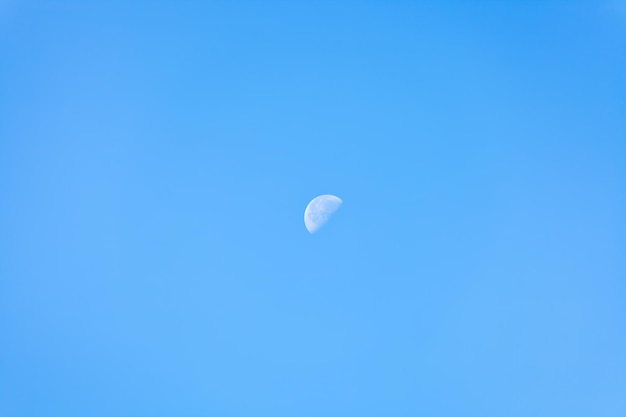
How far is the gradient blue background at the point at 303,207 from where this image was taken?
1950 millimetres

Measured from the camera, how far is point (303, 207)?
6.54 ft

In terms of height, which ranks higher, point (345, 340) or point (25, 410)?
point (345, 340)

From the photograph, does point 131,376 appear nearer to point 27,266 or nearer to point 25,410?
point 25,410

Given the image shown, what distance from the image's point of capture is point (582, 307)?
6.60 feet

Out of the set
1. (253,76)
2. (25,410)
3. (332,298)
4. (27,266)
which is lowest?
(25,410)

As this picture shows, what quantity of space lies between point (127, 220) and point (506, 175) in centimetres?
144

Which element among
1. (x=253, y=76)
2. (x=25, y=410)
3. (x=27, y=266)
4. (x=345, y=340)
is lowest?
(x=25, y=410)

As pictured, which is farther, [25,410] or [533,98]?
[533,98]

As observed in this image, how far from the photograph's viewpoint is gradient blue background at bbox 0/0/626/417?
1950mm

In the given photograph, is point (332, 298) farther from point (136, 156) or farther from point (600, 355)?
point (600, 355)

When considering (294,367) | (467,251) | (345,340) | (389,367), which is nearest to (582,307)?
(467,251)

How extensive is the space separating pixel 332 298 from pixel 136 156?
91 cm

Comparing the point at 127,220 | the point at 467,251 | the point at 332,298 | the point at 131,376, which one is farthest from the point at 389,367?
the point at 127,220

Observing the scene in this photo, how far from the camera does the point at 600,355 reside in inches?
79.0
